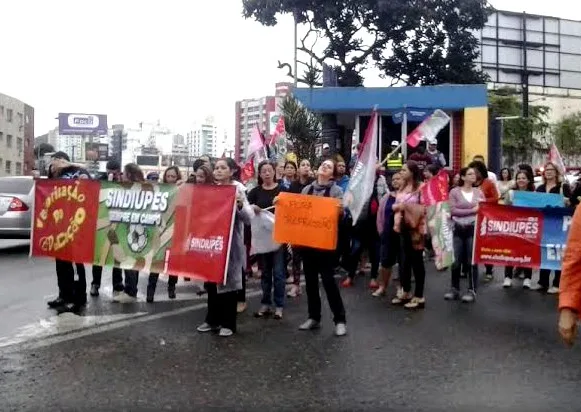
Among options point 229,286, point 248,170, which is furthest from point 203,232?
point 248,170

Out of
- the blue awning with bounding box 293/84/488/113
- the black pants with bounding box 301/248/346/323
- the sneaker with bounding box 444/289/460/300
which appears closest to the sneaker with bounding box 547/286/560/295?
the sneaker with bounding box 444/289/460/300

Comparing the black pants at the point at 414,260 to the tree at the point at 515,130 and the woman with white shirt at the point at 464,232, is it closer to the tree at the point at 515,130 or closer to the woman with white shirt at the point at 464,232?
the woman with white shirt at the point at 464,232

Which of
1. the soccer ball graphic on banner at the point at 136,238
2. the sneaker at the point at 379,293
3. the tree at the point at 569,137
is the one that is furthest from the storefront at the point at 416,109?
the tree at the point at 569,137

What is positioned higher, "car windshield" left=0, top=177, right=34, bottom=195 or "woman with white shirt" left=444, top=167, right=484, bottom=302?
"car windshield" left=0, top=177, right=34, bottom=195

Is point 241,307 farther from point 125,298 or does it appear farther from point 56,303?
point 56,303

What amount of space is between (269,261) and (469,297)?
269cm

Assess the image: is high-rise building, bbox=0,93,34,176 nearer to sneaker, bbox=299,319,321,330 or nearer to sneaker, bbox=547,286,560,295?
sneaker, bbox=547,286,560,295

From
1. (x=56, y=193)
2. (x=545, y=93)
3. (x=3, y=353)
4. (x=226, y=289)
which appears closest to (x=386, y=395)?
(x=226, y=289)

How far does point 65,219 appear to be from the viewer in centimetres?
923

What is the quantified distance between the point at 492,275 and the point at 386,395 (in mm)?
6582

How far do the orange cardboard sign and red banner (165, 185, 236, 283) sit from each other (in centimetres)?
57

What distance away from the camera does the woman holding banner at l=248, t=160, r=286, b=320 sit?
8422 mm

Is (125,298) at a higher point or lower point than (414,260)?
lower

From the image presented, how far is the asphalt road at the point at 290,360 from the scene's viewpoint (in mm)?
5453
